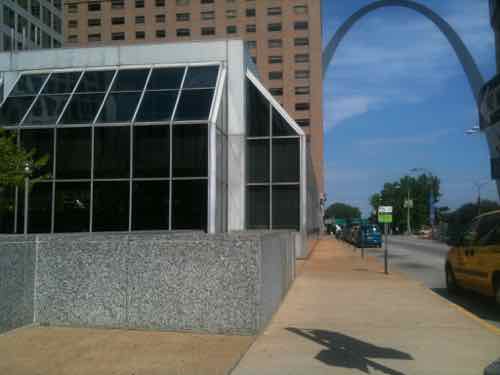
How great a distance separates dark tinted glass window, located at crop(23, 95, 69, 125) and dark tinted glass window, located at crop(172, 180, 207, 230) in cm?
521

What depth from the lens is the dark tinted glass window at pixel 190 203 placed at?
62.9 ft

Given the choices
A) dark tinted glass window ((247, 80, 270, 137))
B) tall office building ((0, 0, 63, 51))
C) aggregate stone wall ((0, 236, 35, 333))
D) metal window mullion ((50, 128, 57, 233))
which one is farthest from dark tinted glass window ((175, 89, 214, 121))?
tall office building ((0, 0, 63, 51))

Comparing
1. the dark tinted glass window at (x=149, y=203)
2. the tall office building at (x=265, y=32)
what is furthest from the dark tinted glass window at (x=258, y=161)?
the tall office building at (x=265, y=32)

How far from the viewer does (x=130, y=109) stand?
20594 millimetres

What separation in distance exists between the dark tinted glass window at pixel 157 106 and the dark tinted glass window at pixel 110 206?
2.50 meters

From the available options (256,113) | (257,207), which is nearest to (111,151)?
(257,207)

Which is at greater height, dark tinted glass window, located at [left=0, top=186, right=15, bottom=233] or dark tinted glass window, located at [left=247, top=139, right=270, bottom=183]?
dark tinted glass window, located at [left=247, top=139, right=270, bottom=183]

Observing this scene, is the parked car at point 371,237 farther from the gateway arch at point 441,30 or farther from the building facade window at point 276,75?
the building facade window at point 276,75

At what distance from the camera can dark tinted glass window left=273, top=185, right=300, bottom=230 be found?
73.8ft

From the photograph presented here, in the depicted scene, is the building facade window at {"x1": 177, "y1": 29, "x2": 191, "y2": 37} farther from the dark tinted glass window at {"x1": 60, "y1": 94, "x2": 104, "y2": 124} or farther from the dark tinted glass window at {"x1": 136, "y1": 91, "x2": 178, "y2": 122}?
the dark tinted glass window at {"x1": 136, "y1": 91, "x2": 178, "y2": 122}

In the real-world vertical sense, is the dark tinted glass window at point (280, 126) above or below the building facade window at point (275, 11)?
below

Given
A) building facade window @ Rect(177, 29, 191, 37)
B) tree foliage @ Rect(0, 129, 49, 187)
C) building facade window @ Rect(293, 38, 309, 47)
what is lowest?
tree foliage @ Rect(0, 129, 49, 187)

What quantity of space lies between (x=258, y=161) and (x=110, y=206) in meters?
6.33

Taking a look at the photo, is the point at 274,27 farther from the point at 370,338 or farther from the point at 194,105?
the point at 370,338
